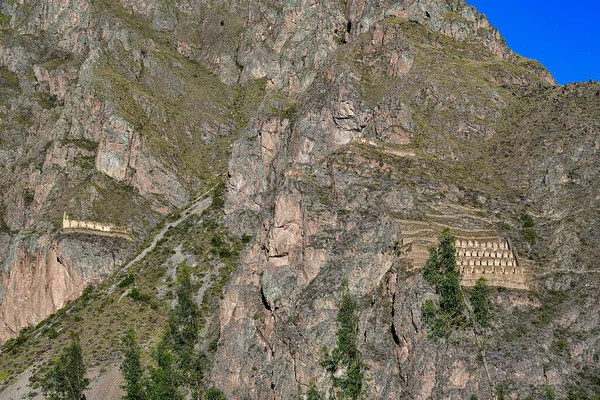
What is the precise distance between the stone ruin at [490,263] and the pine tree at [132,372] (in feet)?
152

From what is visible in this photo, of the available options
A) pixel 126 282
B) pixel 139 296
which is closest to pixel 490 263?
pixel 139 296

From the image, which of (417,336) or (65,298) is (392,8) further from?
(417,336)

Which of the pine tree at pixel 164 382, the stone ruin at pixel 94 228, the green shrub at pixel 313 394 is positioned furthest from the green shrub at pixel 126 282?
the green shrub at pixel 313 394

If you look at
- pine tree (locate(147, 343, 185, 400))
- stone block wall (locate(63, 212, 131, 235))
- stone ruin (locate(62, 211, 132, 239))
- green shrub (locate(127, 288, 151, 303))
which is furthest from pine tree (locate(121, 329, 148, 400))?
stone block wall (locate(63, 212, 131, 235))

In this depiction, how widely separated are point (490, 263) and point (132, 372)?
52.3 meters

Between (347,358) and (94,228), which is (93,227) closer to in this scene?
(94,228)

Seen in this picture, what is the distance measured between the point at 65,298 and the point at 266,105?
5721 cm

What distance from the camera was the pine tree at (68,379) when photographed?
422 ft

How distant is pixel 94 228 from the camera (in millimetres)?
178625

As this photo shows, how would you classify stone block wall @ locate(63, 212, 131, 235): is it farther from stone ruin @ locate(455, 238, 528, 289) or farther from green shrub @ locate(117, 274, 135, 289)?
stone ruin @ locate(455, 238, 528, 289)

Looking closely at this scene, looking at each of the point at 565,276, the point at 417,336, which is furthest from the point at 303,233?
the point at 565,276

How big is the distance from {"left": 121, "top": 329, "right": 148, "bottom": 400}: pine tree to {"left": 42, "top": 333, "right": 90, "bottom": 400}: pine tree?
738 centimetres

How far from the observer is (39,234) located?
180625 millimetres

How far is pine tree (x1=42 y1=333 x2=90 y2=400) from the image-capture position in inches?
5069
